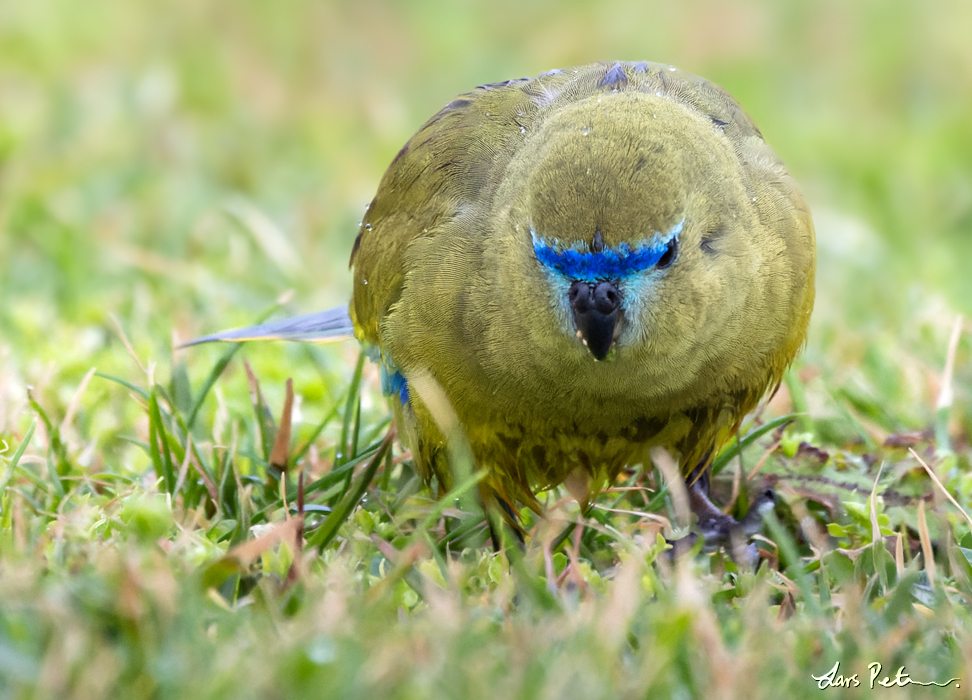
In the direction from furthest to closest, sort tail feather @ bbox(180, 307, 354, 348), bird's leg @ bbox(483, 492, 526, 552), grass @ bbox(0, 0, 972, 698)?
tail feather @ bbox(180, 307, 354, 348), bird's leg @ bbox(483, 492, 526, 552), grass @ bbox(0, 0, 972, 698)

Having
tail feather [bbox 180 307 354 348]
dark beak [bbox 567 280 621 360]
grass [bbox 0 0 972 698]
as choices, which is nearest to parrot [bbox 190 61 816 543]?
dark beak [bbox 567 280 621 360]

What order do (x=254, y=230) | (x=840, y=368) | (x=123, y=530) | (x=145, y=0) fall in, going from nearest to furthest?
(x=123, y=530) < (x=840, y=368) < (x=254, y=230) < (x=145, y=0)

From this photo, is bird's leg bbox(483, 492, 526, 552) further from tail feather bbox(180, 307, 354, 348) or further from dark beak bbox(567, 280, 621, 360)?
tail feather bbox(180, 307, 354, 348)

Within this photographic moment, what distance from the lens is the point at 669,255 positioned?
106 inches

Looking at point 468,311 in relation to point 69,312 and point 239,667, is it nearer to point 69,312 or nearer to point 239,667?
point 239,667

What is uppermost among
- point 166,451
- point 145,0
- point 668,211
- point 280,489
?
point 145,0

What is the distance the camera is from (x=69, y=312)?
476 cm

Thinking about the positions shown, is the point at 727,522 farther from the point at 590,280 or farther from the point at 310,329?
the point at 310,329

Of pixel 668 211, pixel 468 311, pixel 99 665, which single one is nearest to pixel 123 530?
pixel 99 665

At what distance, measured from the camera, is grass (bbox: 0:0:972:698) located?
201 cm

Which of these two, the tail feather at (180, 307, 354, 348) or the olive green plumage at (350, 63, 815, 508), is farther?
the tail feather at (180, 307, 354, 348)

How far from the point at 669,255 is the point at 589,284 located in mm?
207

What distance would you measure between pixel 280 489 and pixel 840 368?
2222 millimetres

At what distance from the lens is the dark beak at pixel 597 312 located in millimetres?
2615
